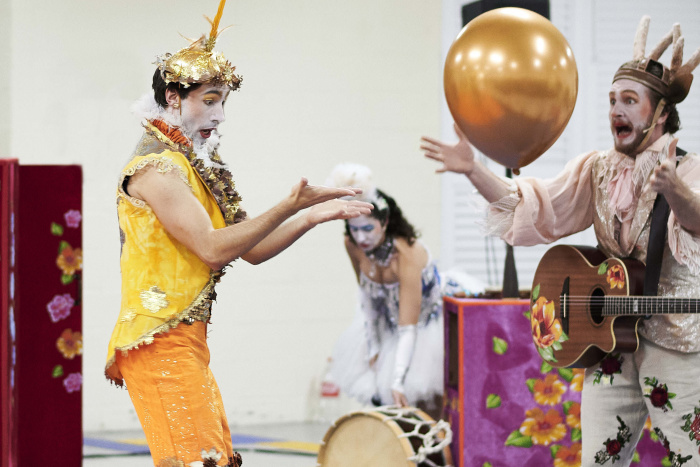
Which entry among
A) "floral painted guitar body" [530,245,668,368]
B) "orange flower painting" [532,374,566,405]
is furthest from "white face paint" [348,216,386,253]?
"floral painted guitar body" [530,245,668,368]

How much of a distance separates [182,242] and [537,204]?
3.75ft

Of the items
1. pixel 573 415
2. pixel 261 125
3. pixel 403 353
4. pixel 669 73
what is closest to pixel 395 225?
pixel 403 353

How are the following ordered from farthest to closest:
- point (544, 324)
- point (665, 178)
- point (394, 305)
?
point (394, 305), point (544, 324), point (665, 178)

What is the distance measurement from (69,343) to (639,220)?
6.56ft

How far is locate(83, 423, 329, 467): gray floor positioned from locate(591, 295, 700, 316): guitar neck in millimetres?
2079

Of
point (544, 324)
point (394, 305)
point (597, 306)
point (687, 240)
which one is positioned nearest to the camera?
point (687, 240)

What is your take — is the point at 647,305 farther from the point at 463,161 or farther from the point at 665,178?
the point at 463,161

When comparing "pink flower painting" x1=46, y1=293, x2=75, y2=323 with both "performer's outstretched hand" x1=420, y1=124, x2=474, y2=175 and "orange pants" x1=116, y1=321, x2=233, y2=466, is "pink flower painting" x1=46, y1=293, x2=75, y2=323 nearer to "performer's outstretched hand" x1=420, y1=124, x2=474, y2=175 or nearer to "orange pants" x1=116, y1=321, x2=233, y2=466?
"orange pants" x1=116, y1=321, x2=233, y2=466

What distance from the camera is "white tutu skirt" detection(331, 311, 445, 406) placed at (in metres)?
3.48

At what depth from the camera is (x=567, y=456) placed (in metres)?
3.14

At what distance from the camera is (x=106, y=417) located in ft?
15.4

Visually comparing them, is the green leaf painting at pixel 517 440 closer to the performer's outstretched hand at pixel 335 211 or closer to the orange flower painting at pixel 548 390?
the orange flower painting at pixel 548 390

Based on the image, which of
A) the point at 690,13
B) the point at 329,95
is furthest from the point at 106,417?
the point at 690,13

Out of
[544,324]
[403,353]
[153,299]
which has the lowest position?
[403,353]
